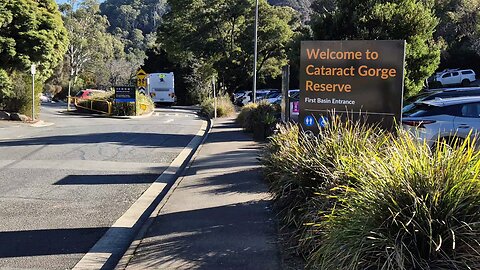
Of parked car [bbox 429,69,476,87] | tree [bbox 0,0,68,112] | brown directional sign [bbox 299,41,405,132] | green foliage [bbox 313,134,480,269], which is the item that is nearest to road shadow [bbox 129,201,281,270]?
green foliage [bbox 313,134,480,269]

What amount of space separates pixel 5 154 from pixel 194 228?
9.47m

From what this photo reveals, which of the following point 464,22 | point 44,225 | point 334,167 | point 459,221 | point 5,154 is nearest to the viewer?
point 459,221

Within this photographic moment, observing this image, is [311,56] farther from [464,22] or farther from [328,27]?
[464,22]

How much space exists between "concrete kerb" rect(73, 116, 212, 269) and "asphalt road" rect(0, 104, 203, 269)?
0.13 m

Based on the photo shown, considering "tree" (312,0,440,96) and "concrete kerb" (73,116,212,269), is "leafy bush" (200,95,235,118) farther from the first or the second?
"concrete kerb" (73,116,212,269)

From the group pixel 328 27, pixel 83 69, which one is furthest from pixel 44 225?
pixel 83 69

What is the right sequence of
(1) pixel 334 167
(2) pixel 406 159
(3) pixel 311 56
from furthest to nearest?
1. (3) pixel 311 56
2. (1) pixel 334 167
3. (2) pixel 406 159

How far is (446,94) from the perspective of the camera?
17.4 metres

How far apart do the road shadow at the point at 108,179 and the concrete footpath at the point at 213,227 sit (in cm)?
102

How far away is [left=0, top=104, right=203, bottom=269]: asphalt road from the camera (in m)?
6.01

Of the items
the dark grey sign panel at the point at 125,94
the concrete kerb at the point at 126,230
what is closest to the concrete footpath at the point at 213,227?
the concrete kerb at the point at 126,230

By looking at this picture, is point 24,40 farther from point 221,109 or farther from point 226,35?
point 226,35

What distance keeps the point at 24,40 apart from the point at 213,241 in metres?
24.3

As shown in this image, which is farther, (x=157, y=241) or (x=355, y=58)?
(x=355, y=58)
